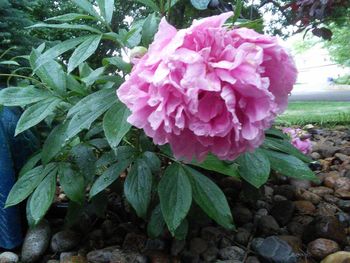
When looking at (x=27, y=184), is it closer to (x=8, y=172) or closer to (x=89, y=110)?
(x=8, y=172)

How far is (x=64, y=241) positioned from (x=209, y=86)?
77 cm

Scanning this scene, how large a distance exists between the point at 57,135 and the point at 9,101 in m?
0.14

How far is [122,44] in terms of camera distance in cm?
94

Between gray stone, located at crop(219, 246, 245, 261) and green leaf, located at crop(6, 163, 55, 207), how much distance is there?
0.48 m

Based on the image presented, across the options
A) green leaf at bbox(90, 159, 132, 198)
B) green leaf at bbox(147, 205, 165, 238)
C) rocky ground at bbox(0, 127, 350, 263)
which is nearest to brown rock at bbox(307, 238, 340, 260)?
rocky ground at bbox(0, 127, 350, 263)

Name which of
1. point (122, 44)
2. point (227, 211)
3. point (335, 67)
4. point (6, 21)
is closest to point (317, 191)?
point (227, 211)

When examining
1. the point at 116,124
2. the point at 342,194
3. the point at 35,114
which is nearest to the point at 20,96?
the point at 35,114

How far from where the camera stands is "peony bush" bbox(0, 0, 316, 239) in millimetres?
587

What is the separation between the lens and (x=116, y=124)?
0.81 meters

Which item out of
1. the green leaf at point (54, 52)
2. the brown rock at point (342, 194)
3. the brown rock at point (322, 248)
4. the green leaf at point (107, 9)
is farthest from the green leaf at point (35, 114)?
the brown rock at point (342, 194)

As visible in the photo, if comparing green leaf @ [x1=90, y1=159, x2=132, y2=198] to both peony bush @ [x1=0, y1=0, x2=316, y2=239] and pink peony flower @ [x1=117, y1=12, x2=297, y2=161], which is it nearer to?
peony bush @ [x1=0, y1=0, x2=316, y2=239]

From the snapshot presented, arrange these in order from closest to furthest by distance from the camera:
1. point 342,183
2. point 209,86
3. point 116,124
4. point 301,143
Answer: point 209,86
point 116,124
point 342,183
point 301,143

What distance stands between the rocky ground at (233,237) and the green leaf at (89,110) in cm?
40

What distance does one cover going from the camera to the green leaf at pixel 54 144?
0.97 metres
